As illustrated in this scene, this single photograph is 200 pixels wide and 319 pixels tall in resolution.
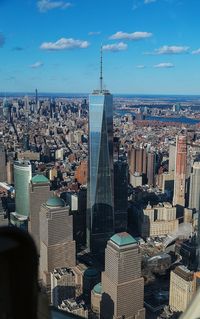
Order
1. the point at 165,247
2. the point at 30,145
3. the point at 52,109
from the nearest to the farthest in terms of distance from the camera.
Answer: the point at 165,247 → the point at 30,145 → the point at 52,109

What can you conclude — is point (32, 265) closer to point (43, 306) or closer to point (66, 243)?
point (43, 306)

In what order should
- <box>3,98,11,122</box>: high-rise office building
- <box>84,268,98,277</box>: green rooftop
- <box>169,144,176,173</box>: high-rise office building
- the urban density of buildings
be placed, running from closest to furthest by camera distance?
the urban density of buildings → <box>84,268,98,277</box>: green rooftop → <box>169,144,176,173</box>: high-rise office building → <box>3,98,11,122</box>: high-rise office building

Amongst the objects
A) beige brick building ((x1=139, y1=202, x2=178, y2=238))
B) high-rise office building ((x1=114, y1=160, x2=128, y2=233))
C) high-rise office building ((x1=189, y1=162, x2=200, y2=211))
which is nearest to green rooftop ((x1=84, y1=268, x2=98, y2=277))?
high-rise office building ((x1=114, y1=160, x2=128, y2=233))

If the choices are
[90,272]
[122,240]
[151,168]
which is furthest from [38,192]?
[151,168]

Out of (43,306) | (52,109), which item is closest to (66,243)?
(43,306)

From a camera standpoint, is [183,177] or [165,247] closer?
[165,247]

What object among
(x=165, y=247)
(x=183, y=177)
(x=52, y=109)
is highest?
(x=52, y=109)

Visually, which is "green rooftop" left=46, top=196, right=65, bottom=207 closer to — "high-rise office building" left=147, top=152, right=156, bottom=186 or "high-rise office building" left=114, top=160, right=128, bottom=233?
"high-rise office building" left=114, top=160, right=128, bottom=233

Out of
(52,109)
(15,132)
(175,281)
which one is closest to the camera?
(175,281)
